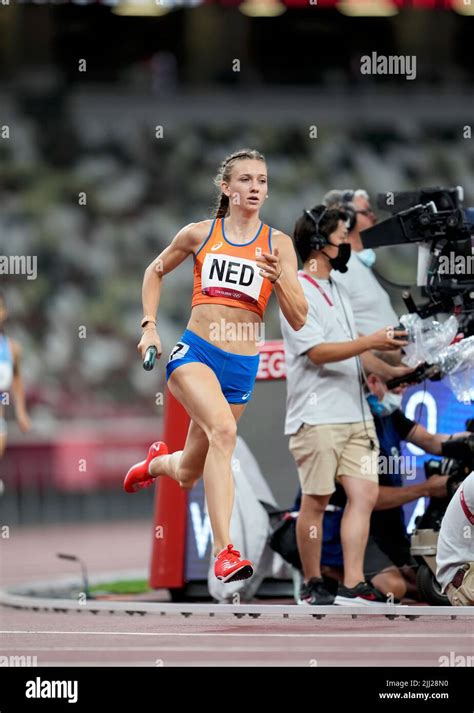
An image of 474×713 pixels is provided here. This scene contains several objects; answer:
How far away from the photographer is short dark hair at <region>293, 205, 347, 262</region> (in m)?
8.24

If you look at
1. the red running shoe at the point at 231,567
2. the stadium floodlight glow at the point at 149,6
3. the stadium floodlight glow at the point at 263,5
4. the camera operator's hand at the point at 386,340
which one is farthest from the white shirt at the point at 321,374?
the stadium floodlight glow at the point at 149,6

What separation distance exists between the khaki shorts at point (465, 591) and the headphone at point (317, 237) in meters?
2.08

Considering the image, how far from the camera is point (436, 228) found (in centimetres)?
780

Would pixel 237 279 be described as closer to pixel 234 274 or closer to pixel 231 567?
pixel 234 274

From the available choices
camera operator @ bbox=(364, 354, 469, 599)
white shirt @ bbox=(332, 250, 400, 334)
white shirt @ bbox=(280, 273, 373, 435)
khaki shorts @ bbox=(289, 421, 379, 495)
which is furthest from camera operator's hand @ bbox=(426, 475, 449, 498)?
white shirt @ bbox=(332, 250, 400, 334)

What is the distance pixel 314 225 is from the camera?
27.1 feet

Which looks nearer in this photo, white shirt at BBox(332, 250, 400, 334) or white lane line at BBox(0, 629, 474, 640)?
white lane line at BBox(0, 629, 474, 640)

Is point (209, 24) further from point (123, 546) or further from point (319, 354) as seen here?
point (319, 354)

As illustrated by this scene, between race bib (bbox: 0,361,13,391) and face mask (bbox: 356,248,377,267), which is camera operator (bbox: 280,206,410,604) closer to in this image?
face mask (bbox: 356,248,377,267)

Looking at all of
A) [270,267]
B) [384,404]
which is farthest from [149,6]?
[270,267]

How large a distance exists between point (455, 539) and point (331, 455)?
3.34 feet

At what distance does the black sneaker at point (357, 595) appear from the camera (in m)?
7.87

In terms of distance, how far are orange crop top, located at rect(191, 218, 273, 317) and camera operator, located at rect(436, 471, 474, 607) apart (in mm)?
1467

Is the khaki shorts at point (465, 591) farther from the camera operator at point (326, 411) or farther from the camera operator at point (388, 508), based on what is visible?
the camera operator at point (388, 508)
